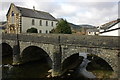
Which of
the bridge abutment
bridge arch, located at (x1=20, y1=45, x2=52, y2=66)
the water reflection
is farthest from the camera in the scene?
bridge arch, located at (x1=20, y1=45, x2=52, y2=66)

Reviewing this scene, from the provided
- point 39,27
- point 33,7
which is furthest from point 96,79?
point 33,7

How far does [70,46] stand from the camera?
63.8ft

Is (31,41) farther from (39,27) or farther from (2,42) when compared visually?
(39,27)

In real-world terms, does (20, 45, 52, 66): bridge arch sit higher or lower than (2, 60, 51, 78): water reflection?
higher

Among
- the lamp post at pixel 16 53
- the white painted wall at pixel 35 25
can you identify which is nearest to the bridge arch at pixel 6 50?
the lamp post at pixel 16 53

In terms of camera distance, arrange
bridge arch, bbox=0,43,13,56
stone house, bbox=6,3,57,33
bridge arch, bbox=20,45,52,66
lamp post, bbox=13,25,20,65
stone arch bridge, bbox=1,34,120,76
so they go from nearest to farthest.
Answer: stone arch bridge, bbox=1,34,120,76 < lamp post, bbox=13,25,20,65 < bridge arch, bbox=20,45,52,66 < bridge arch, bbox=0,43,13,56 < stone house, bbox=6,3,57,33

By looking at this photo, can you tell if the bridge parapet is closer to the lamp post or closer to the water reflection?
the lamp post

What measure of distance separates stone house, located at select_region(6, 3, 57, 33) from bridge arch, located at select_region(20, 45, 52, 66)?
37.8 feet

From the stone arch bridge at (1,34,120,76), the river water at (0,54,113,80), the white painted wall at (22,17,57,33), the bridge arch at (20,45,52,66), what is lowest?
the river water at (0,54,113,80)

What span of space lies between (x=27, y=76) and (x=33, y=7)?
2859 centimetres

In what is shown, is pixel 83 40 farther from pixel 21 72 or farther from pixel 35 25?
pixel 35 25

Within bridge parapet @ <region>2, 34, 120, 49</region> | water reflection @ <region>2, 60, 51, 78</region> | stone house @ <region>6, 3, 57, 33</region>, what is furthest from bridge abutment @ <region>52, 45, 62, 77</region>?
stone house @ <region>6, 3, 57, 33</region>

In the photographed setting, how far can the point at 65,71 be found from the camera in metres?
21.6

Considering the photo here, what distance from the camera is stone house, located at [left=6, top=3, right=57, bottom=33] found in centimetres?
3853
